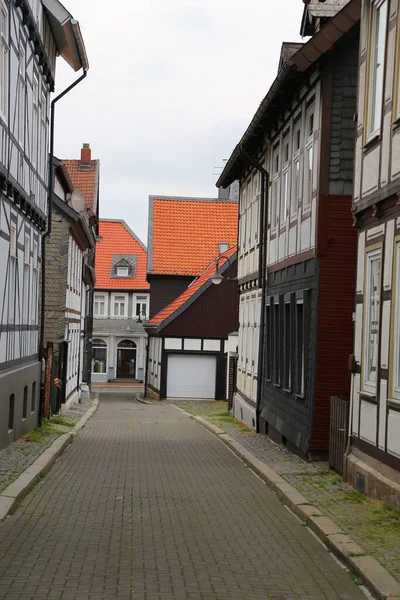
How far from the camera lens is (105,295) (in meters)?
72.7

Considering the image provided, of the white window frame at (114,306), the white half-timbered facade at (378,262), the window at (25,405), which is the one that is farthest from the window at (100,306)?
the white half-timbered facade at (378,262)

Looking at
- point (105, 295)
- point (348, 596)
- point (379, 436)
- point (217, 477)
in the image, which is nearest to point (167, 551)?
point (348, 596)

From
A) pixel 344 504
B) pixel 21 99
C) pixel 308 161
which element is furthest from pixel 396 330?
pixel 21 99

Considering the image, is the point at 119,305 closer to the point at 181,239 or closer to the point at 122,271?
the point at 122,271

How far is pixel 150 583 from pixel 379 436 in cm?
488

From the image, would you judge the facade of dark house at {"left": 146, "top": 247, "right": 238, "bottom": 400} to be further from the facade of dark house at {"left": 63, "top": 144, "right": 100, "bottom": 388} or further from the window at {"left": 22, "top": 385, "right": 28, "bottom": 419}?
the window at {"left": 22, "top": 385, "right": 28, "bottom": 419}

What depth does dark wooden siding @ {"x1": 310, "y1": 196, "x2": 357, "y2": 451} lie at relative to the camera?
656 inches

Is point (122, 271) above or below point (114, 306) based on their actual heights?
above

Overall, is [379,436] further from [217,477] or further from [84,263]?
[84,263]

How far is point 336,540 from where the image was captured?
31.7 feet

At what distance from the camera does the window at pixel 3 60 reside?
53.5 feet

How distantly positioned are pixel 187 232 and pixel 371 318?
145 feet

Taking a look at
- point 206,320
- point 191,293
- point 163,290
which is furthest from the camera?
point 163,290

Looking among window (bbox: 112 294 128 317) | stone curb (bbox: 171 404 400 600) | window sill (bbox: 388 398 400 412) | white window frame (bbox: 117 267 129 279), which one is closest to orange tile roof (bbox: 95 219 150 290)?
white window frame (bbox: 117 267 129 279)
